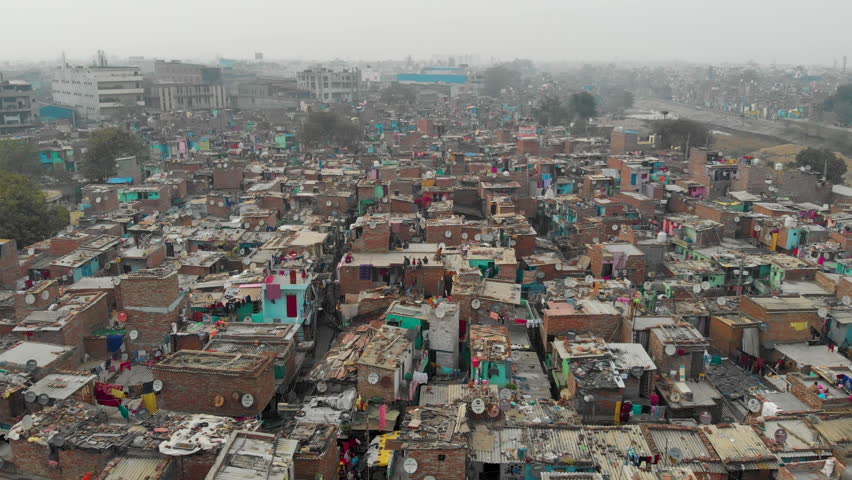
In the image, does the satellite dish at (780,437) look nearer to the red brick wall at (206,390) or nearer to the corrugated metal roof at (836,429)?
the corrugated metal roof at (836,429)

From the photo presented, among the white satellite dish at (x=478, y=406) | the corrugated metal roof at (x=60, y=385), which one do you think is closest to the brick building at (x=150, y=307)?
the corrugated metal roof at (x=60, y=385)

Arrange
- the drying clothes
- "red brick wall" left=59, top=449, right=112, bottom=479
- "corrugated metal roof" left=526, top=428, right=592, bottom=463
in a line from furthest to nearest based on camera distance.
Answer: the drying clothes
"corrugated metal roof" left=526, top=428, right=592, bottom=463
"red brick wall" left=59, top=449, right=112, bottom=479

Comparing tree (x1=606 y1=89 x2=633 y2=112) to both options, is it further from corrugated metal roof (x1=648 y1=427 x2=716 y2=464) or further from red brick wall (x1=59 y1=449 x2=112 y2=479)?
red brick wall (x1=59 y1=449 x2=112 y2=479)

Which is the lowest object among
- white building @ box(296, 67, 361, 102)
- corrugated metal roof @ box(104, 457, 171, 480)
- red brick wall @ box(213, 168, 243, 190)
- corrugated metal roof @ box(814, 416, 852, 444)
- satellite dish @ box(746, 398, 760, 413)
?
satellite dish @ box(746, 398, 760, 413)

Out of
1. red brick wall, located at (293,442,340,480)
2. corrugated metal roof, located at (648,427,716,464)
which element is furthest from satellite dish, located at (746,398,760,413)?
red brick wall, located at (293,442,340,480)

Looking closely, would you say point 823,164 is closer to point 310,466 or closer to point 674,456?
point 674,456

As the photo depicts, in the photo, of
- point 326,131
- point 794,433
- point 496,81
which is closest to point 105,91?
point 326,131

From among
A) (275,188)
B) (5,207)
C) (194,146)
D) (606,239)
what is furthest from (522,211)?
(194,146)
